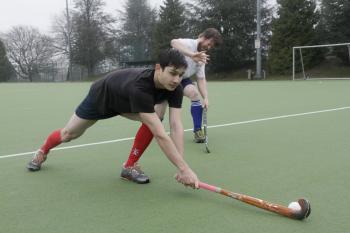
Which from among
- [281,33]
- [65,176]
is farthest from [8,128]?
[281,33]

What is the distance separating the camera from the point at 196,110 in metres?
5.96

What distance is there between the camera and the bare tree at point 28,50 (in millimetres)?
58219

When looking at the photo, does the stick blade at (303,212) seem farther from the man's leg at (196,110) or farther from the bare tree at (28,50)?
the bare tree at (28,50)

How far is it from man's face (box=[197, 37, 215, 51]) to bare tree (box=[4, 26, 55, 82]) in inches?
2164

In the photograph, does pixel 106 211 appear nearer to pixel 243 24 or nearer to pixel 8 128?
pixel 8 128

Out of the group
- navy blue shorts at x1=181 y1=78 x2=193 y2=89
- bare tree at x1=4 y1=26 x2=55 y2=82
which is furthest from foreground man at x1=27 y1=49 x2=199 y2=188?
bare tree at x1=4 y1=26 x2=55 y2=82

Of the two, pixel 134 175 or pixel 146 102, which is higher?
pixel 146 102

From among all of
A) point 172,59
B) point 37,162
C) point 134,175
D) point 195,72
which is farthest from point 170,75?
point 195,72

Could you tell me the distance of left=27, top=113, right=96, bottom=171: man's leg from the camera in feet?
13.3

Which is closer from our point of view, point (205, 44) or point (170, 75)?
point (170, 75)

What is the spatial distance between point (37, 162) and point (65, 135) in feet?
1.47

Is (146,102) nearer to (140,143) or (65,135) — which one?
(140,143)

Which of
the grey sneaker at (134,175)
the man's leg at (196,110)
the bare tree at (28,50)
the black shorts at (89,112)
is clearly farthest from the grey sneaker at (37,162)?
the bare tree at (28,50)

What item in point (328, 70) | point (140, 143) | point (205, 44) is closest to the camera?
point (140, 143)
